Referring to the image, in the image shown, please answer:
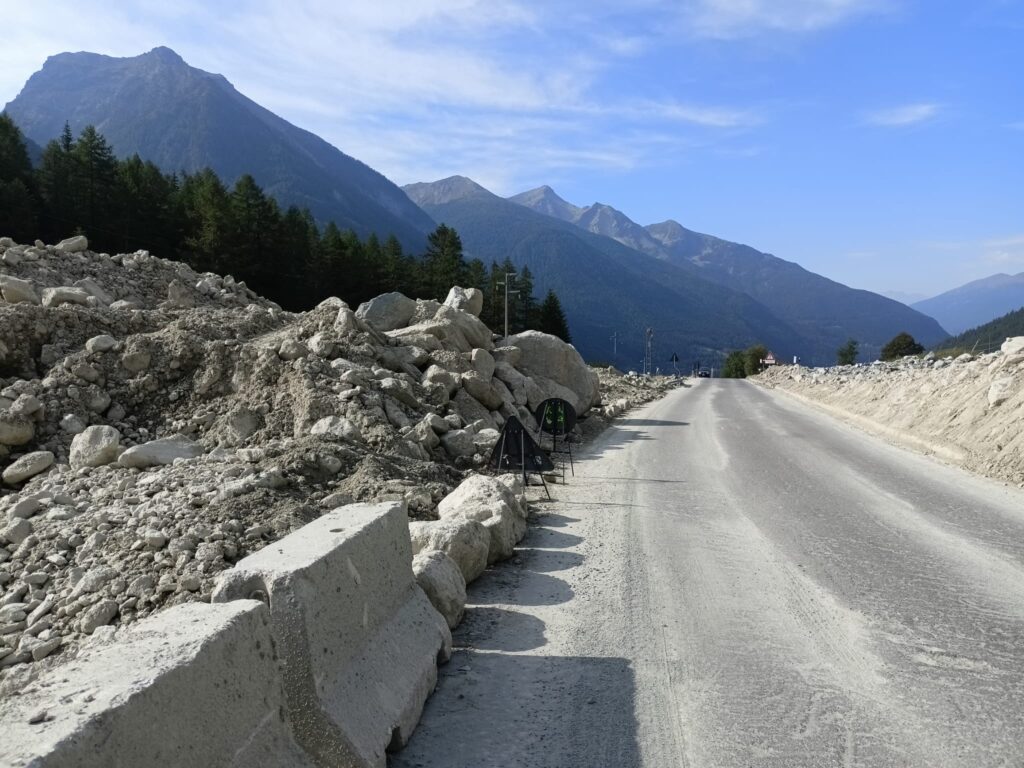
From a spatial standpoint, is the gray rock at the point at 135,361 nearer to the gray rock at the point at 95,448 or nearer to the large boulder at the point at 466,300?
the gray rock at the point at 95,448

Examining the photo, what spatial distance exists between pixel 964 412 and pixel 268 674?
646 inches

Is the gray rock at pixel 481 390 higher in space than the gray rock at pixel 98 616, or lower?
higher

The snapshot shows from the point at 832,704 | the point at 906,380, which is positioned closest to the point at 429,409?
the point at 832,704

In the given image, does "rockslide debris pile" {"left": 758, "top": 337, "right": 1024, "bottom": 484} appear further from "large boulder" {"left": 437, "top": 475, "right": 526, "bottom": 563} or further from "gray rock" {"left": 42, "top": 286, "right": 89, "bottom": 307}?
"gray rock" {"left": 42, "top": 286, "right": 89, "bottom": 307}

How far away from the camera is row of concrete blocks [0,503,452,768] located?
248cm

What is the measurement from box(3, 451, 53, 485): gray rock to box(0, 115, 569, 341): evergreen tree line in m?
39.9

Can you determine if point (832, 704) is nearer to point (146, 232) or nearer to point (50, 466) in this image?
point (50, 466)

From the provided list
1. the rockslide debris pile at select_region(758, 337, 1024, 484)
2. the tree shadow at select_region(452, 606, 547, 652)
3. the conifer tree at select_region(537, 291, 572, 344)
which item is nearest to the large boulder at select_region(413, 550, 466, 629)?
the tree shadow at select_region(452, 606, 547, 652)

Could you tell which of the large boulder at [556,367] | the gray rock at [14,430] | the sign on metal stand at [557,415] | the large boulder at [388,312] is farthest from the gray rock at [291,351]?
→ the large boulder at [556,367]

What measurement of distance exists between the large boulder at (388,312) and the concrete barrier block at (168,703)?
1835 cm

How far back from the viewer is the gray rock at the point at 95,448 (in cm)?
1011

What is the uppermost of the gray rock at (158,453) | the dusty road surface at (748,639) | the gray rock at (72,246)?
the gray rock at (72,246)

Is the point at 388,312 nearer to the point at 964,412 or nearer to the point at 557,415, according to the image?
the point at 557,415

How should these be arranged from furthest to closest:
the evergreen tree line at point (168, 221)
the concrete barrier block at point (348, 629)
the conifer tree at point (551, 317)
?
the conifer tree at point (551, 317) < the evergreen tree line at point (168, 221) < the concrete barrier block at point (348, 629)
